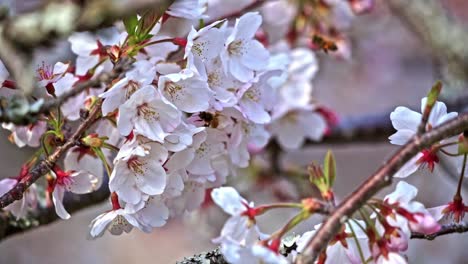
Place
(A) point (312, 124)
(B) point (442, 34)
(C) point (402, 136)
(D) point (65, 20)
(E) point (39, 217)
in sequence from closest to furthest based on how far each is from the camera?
(D) point (65, 20) → (C) point (402, 136) → (E) point (39, 217) → (A) point (312, 124) → (B) point (442, 34)

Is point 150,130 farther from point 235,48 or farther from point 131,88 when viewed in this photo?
point 235,48

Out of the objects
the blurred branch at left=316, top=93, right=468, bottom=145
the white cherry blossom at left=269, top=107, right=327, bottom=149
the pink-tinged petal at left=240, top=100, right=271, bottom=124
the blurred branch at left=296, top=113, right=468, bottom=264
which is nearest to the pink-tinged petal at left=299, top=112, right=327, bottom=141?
the white cherry blossom at left=269, top=107, right=327, bottom=149

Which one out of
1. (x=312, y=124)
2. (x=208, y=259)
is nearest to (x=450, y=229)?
(x=208, y=259)

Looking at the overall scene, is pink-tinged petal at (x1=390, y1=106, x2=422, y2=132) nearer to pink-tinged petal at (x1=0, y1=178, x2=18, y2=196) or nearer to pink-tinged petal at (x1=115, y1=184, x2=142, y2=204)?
pink-tinged petal at (x1=115, y1=184, x2=142, y2=204)

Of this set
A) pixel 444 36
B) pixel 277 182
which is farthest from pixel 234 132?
pixel 277 182

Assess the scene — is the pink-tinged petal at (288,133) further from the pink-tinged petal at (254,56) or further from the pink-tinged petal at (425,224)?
the pink-tinged petal at (425,224)

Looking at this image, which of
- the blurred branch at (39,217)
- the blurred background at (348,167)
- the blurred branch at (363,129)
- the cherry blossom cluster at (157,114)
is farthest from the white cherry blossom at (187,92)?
the blurred background at (348,167)
